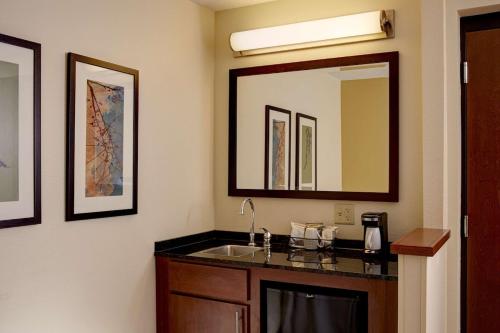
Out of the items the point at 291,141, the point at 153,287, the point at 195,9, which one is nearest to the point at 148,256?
the point at 153,287

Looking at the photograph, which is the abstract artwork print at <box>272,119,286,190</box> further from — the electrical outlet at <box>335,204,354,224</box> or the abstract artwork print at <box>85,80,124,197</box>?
the abstract artwork print at <box>85,80,124,197</box>

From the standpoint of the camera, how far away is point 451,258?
246 cm

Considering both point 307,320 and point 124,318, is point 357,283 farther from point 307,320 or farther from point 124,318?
point 124,318

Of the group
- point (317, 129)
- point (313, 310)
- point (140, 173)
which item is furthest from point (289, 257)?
point (140, 173)

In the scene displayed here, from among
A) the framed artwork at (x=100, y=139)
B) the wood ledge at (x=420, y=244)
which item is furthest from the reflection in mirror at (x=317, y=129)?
the framed artwork at (x=100, y=139)

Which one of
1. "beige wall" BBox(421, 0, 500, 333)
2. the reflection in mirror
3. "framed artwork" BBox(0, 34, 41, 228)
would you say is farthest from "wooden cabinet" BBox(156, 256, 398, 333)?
"framed artwork" BBox(0, 34, 41, 228)

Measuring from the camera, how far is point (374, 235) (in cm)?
256

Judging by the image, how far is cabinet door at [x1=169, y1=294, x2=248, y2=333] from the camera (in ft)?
8.14

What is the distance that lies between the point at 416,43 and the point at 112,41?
1590 mm

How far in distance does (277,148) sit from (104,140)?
1092mm

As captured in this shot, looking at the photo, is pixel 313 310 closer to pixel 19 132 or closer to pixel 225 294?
pixel 225 294

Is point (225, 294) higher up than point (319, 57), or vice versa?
point (319, 57)

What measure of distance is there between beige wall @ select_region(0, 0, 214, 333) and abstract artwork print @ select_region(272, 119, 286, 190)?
45 cm

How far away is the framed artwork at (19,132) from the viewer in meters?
1.88
